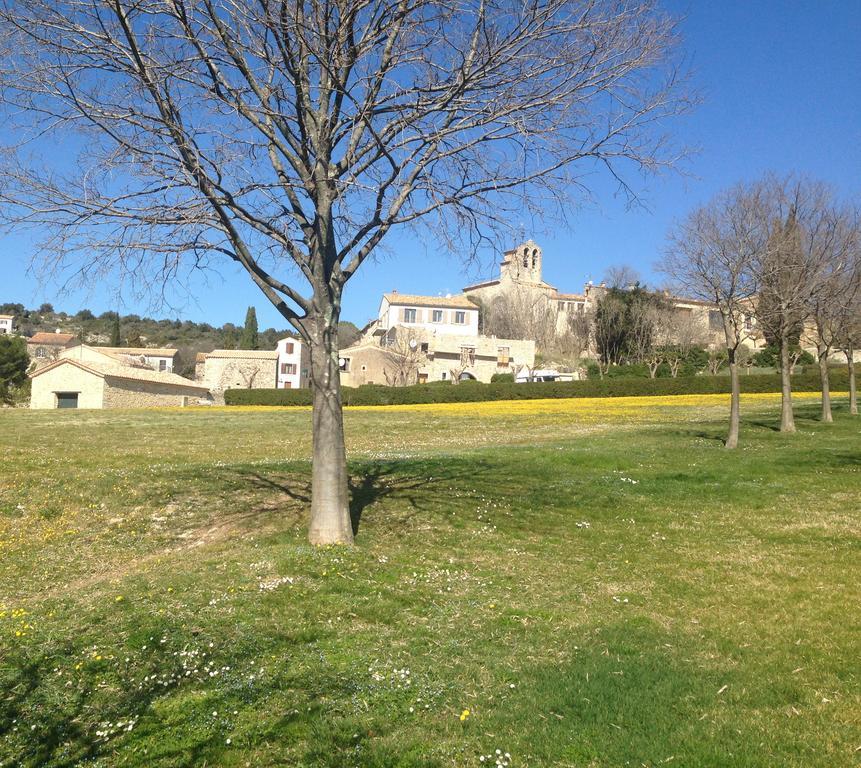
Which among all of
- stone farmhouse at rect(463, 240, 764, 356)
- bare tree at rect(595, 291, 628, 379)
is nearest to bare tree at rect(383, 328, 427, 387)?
stone farmhouse at rect(463, 240, 764, 356)

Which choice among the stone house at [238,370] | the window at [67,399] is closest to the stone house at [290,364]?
the stone house at [238,370]

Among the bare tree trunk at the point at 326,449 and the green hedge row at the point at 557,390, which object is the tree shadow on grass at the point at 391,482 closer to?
the bare tree trunk at the point at 326,449

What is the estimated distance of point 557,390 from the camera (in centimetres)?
4841

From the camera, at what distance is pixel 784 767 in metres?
4.34

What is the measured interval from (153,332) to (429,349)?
262 ft

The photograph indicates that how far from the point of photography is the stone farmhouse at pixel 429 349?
2936 inches

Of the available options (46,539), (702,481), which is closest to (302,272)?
(46,539)

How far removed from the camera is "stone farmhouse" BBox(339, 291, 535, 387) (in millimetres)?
74562

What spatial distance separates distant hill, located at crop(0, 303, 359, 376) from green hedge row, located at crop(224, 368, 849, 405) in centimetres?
5710

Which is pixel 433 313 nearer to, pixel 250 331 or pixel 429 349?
pixel 429 349

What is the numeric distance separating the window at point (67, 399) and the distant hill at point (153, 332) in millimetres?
51801

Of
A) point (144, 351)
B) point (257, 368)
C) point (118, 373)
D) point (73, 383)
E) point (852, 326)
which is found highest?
point (144, 351)

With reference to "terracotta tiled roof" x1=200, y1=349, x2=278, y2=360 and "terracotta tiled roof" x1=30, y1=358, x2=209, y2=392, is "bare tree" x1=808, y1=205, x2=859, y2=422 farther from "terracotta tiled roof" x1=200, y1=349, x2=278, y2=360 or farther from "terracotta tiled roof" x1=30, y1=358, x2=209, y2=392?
"terracotta tiled roof" x1=200, y1=349, x2=278, y2=360

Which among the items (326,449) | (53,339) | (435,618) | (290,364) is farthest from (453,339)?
(435,618)
